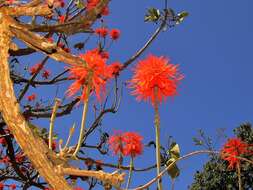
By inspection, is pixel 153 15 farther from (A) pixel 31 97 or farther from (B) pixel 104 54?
(A) pixel 31 97

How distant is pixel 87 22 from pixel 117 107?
4.47 meters

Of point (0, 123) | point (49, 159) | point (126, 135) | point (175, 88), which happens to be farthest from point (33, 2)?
point (0, 123)

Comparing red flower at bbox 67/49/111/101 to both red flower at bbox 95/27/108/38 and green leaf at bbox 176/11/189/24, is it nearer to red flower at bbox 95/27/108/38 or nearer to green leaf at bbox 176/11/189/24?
green leaf at bbox 176/11/189/24

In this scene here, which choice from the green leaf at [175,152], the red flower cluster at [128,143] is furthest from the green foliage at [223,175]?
the green leaf at [175,152]

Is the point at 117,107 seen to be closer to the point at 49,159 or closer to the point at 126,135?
the point at 126,135

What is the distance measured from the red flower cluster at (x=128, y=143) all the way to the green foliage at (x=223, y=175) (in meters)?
12.9

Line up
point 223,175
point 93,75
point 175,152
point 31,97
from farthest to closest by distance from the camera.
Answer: point 223,175, point 31,97, point 175,152, point 93,75

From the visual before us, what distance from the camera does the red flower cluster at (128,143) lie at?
13.3 feet

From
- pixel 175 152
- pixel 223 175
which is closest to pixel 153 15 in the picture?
pixel 175 152

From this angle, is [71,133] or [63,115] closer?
[71,133]

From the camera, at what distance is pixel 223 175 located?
17.7 meters

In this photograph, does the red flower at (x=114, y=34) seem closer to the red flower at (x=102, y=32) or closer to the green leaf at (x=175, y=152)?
the red flower at (x=102, y=32)

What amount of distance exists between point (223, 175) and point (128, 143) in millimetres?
14171

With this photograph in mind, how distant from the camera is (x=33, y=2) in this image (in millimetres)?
2494
